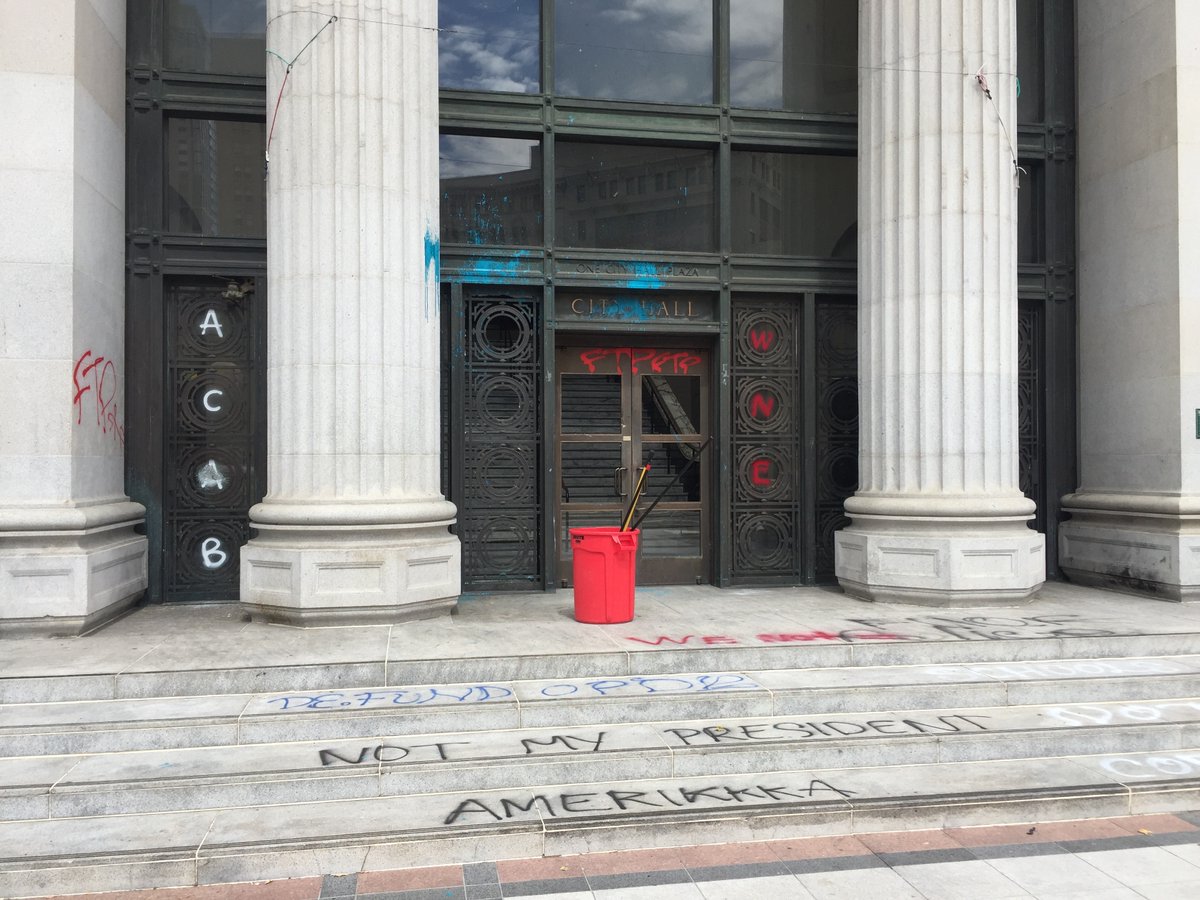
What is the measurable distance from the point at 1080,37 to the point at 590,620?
31.0 ft

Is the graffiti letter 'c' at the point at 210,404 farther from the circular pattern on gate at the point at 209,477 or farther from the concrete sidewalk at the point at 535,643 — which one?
the concrete sidewalk at the point at 535,643

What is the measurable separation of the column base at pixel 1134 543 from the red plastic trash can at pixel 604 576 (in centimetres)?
592

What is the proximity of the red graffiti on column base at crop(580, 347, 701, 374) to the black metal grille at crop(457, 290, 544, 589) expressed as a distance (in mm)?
761

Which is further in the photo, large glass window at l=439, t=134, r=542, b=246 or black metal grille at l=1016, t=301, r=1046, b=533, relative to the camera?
black metal grille at l=1016, t=301, r=1046, b=533

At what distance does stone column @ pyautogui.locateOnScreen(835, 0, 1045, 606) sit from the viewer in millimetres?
10242

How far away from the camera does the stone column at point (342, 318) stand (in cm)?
909

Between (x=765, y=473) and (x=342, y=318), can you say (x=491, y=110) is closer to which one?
(x=342, y=318)

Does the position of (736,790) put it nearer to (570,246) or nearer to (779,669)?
(779,669)

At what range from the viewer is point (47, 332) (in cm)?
896

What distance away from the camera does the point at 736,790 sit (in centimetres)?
600

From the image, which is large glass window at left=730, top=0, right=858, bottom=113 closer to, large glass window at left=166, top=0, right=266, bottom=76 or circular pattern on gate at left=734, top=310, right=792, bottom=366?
circular pattern on gate at left=734, top=310, right=792, bottom=366

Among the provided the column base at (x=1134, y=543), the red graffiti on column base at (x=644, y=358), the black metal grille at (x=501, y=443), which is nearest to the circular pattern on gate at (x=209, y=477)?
the black metal grille at (x=501, y=443)

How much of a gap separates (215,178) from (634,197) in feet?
15.2


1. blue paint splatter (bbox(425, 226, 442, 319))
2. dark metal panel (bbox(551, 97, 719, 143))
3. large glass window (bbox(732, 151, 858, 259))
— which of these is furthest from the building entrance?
dark metal panel (bbox(551, 97, 719, 143))
